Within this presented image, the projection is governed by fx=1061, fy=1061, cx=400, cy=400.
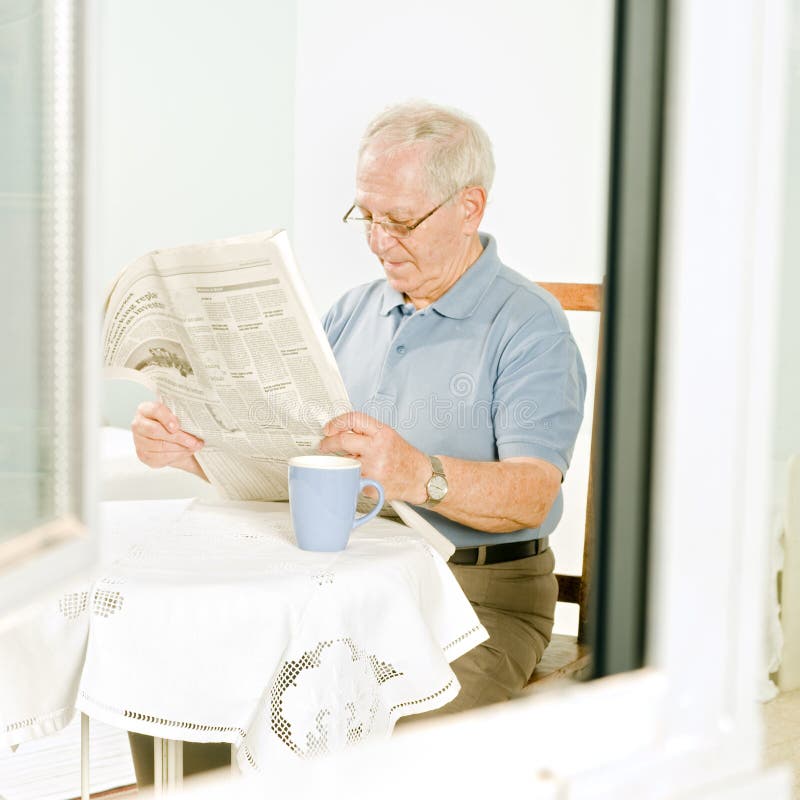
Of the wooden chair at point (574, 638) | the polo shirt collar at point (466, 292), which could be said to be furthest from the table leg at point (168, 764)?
the polo shirt collar at point (466, 292)

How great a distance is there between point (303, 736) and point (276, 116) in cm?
285

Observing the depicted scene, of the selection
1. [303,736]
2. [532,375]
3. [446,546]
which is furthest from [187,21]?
[303,736]

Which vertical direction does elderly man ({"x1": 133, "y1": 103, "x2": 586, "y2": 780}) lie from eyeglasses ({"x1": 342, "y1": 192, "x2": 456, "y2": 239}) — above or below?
below

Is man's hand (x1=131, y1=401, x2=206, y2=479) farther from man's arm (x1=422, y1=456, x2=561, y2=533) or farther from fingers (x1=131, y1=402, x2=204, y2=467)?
man's arm (x1=422, y1=456, x2=561, y2=533)

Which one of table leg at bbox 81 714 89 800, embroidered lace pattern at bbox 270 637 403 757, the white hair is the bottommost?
table leg at bbox 81 714 89 800

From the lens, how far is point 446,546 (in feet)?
3.79

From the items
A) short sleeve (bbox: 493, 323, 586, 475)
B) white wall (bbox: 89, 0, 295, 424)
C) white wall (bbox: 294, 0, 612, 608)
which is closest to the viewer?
short sleeve (bbox: 493, 323, 586, 475)

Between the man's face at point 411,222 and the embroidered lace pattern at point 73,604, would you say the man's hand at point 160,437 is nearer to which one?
the embroidered lace pattern at point 73,604

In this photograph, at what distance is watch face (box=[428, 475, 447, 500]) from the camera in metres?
1.26

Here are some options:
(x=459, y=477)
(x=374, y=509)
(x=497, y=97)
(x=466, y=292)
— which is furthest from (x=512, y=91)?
(x=374, y=509)

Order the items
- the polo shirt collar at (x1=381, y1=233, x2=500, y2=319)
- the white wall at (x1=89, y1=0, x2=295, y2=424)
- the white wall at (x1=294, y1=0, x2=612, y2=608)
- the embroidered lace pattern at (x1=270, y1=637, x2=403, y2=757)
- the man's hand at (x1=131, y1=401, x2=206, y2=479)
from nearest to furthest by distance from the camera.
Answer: the embroidered lace pattern at (x1=270, y1=637, x2=403, y2=757) < the man's hand at (x1=131, y1=401, x2=206, y2=479) < the polo shirt collar at (x1=381, y1=233, x2=500, y2=319) < the white wall at (x1=294, y1=0, x2=612, y2=608) < the white wall at (x1=89, y1=0, x2=295, y2=424)

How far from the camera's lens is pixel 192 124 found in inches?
132

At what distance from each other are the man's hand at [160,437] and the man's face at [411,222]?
513 mm

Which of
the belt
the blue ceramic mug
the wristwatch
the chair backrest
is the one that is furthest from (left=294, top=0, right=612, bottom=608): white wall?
the blue ceramic mug
